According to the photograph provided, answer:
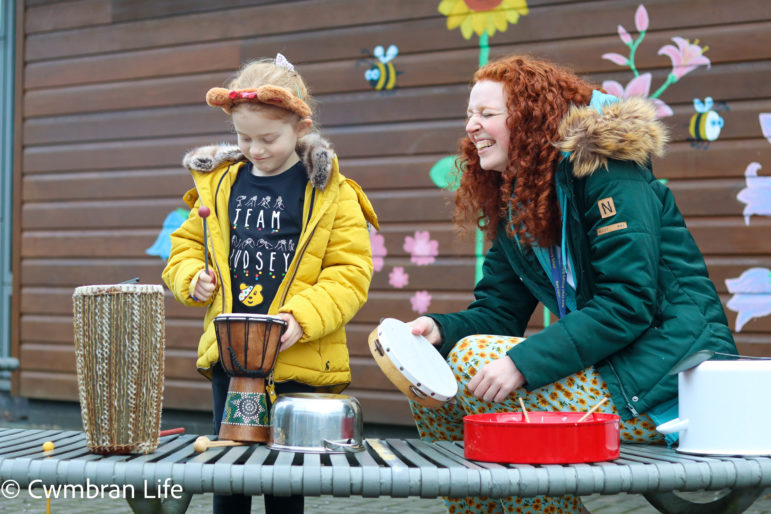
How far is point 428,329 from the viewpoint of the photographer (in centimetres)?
275

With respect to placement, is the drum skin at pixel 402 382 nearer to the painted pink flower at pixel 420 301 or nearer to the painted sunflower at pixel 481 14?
the painted pink flower at pixel 420 301

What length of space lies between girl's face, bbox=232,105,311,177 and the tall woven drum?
689mm

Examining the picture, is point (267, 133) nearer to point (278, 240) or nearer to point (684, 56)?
point (278, 240)

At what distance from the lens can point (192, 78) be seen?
6.29 metres

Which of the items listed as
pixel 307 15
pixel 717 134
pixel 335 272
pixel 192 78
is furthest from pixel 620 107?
pixel 192 78

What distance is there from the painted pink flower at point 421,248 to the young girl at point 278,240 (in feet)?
8.40

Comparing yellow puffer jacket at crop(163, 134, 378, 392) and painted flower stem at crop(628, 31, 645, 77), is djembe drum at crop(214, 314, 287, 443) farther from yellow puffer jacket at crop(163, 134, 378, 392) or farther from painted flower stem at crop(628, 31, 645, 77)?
painted flower stem at crop(628, 31, 645, 77)

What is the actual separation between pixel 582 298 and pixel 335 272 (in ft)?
2.37

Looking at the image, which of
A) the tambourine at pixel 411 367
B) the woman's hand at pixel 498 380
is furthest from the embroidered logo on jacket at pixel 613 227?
the tambourine at pixel 411 367

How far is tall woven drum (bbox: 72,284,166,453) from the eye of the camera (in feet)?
7.14

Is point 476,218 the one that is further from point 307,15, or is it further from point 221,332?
point 307,15

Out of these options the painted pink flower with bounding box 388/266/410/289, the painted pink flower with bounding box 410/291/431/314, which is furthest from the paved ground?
the painted pink flower with bounding box 388/266/410/289

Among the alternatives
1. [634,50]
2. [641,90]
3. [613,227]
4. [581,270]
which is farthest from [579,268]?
[634,50]

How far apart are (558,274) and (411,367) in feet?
1.76
